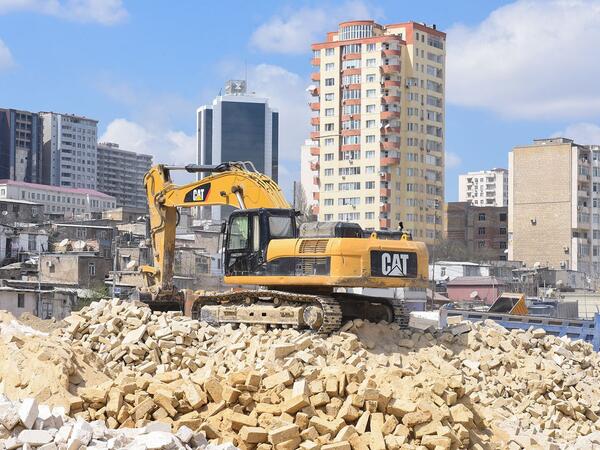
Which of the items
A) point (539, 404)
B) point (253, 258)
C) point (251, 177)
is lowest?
point (539, 404)

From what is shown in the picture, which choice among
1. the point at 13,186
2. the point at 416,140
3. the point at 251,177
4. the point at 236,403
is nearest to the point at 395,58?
the point at 416,140

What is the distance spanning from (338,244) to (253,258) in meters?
2.06

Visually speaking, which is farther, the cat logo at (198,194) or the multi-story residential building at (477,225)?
the multi-story residential building at (477,225)

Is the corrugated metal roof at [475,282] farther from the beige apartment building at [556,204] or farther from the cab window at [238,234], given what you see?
the beige apartment building at [556,204]

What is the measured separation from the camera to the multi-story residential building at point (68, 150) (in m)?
147

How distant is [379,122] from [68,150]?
75.3 m

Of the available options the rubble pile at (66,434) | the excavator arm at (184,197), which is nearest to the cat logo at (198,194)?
the excavator arm at (184,197)

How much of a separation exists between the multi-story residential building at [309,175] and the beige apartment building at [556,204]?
57.4ft

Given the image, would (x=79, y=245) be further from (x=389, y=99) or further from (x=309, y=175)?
(x=309, y=175)

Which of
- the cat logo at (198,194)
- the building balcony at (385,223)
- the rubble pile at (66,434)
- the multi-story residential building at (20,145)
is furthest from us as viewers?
the multi-story residential building at (20,145)

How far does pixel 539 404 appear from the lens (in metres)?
17.7

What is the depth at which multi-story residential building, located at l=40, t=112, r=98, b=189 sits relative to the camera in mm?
146625

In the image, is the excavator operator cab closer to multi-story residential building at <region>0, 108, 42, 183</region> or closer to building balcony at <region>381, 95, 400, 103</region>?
building balcony at <region>381, 95, 400, 103</region>

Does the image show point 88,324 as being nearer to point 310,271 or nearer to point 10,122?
point 310,271
